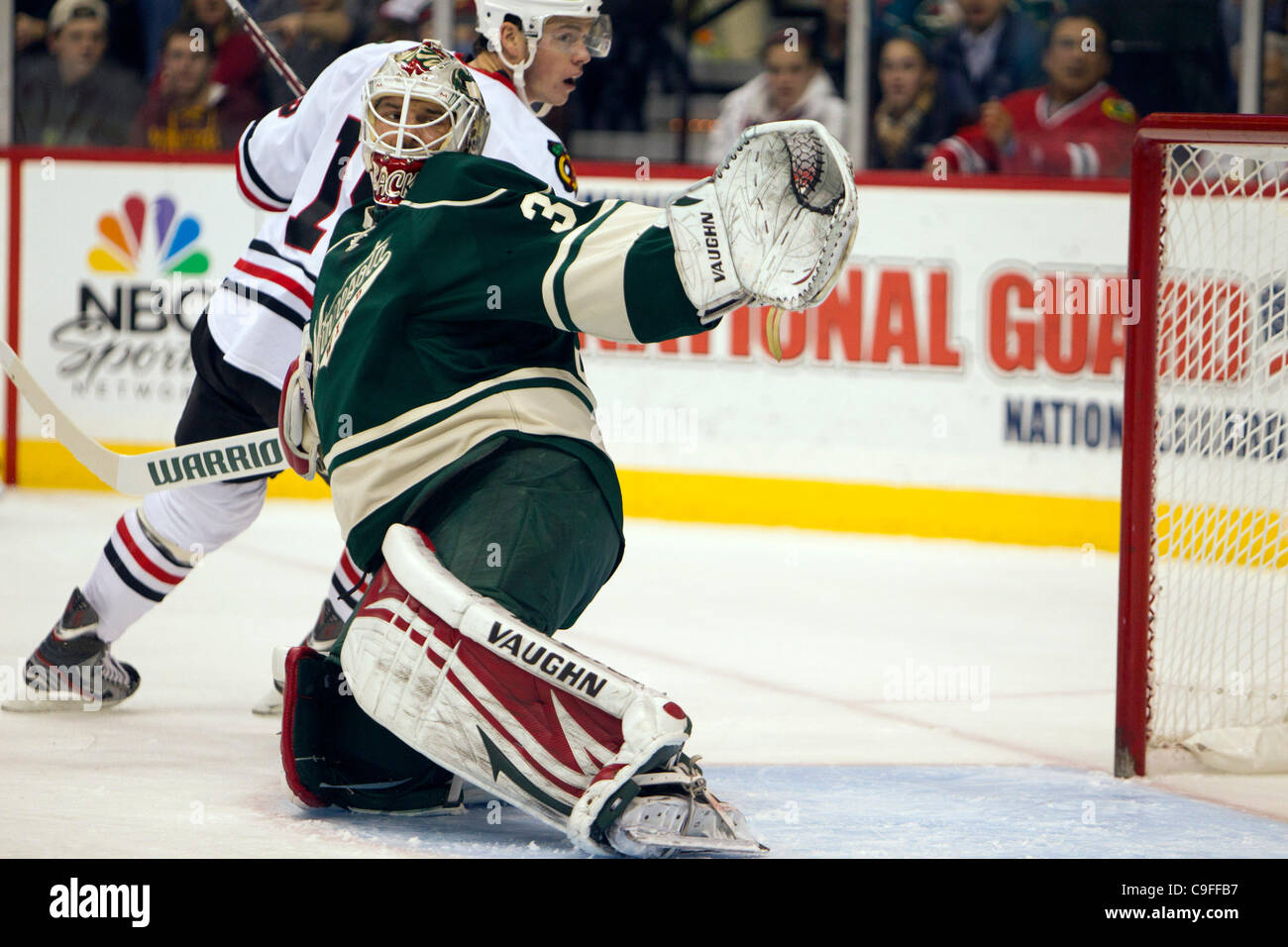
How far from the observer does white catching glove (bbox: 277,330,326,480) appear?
2.53 meters

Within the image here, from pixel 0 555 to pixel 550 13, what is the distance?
255 cm

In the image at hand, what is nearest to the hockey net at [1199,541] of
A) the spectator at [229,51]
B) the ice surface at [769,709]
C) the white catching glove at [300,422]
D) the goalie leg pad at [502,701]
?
the ice surface at [769,709]

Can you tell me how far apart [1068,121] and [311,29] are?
250 centimetres

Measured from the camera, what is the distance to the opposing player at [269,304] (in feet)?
9.79

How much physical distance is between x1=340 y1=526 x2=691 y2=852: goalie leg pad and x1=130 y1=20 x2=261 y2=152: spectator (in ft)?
14.4

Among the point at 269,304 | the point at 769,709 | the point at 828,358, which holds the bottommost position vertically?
the point at 769,709

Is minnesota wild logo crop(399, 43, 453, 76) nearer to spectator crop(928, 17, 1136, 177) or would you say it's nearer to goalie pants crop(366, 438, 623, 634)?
goalie pants crop(366, 438, 623, 634)

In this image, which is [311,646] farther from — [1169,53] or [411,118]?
[1169,53]

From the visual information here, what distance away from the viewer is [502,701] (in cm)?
219

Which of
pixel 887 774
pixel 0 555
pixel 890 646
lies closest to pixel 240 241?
pixel 0 555

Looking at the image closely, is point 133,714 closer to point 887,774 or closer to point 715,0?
point 887,774

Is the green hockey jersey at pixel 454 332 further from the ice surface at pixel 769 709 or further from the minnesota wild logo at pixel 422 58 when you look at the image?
the ice surface at pixel 769 709

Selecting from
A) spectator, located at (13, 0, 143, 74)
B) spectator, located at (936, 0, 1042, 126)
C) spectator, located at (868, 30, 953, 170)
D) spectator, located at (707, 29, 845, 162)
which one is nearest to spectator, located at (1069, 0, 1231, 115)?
spectator, located at (936, 0, 1042, 126)

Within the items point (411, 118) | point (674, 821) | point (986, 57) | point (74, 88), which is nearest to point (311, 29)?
point (74, 88)
